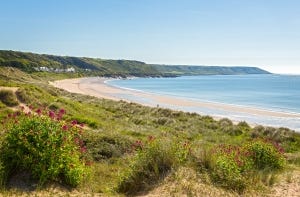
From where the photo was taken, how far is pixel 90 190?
7.55 meters

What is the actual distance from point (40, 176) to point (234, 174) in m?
4.07

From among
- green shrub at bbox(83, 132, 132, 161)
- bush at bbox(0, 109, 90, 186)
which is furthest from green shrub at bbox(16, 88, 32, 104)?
bush at bbox(0, 109, 90, 186)

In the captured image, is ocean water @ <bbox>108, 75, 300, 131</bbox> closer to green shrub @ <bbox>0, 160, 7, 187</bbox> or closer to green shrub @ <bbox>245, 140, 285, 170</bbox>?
green shrub @ <bbox>245, 140, 285, 170</bbox>

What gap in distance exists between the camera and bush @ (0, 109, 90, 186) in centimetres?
720

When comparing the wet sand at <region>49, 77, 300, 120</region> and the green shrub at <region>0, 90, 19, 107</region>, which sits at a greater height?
the green shrub at <region>0, 90, 19, 107</region>

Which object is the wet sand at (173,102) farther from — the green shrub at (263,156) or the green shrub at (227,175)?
the green shrub at (227,175)

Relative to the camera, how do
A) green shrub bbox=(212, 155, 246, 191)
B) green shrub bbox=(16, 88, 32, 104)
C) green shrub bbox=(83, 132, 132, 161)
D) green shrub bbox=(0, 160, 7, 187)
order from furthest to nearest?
1. green shrub bbox=(16, 88, 32, 104)
2. green shrub bbox=(83, 132, 132, 161)
3. green shrub bbox=(212, 155, 246, 191)
4. green shrub bbox=(0, 160, 7, 187)

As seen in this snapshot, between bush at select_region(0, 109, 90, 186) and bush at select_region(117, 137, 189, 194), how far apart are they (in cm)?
103

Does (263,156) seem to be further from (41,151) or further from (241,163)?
(41,151)

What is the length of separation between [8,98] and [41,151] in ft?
47.6

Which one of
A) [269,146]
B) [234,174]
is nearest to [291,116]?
[269,146]

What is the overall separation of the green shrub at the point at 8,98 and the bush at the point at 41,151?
1328cm

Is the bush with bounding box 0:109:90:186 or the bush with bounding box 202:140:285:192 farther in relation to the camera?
the bush with bounding box 202:140:285:192

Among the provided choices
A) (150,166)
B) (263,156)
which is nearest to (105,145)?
(150,166)
